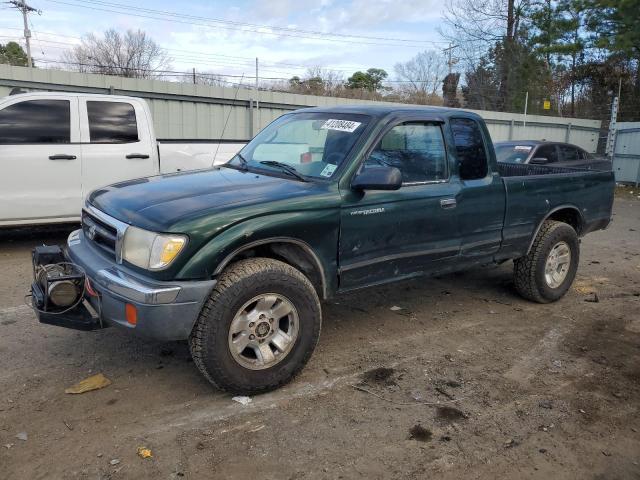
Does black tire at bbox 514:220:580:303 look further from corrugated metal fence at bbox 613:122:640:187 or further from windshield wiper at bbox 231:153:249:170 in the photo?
corrugated metal fence at bbox 613:122:640:187

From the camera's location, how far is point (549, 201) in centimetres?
529

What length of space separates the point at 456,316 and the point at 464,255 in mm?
833

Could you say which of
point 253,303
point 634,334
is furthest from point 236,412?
point 634,334

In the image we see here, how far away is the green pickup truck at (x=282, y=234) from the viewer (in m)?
3.16

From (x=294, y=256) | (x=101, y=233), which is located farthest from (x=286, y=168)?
(x=101, y=233)

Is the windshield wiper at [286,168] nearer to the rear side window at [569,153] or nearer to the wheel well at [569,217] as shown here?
the wheel well at [569,217]

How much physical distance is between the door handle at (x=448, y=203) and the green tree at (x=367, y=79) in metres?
45.1

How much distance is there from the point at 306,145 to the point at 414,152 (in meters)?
0.85

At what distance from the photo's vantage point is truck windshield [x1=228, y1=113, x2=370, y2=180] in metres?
3.95

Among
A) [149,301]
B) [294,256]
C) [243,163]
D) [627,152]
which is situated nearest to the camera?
[149,301]

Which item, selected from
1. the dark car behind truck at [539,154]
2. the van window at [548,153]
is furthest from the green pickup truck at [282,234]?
the van window at [548,153]

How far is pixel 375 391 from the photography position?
3.63 m

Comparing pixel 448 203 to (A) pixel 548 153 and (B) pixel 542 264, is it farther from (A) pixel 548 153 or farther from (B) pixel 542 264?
(A) pixel 548 153

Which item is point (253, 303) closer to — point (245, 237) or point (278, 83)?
point (245, 237)
